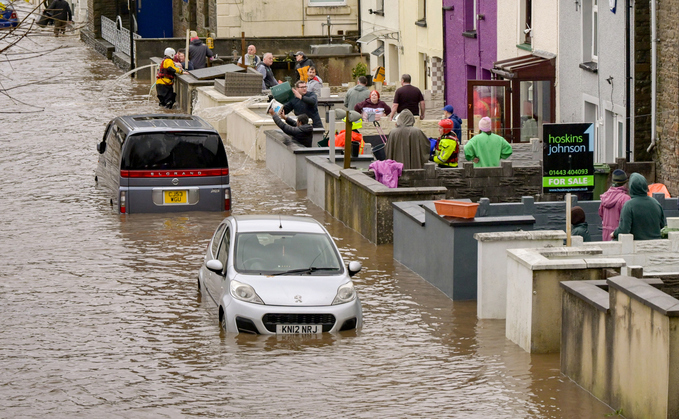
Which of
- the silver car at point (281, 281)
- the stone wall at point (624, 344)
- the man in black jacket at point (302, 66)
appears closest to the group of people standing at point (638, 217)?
the stone wall at point (624, 344)

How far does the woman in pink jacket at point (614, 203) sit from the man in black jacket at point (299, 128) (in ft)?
31.7

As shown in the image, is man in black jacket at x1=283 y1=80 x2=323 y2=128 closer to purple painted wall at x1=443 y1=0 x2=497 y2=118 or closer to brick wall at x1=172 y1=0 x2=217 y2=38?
purple painted wall at x1=443 y1=0 x2=497 y2=118

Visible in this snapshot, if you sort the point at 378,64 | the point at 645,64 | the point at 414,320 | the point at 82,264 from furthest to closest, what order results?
the point at 378,64
the point at 645,64
the point at 82,264
the point at 414,320

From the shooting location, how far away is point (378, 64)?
4503cm

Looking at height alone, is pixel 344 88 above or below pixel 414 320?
above

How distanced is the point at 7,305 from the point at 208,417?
514cm

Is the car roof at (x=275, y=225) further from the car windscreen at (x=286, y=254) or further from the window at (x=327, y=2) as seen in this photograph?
the window at (x=327, y=2)

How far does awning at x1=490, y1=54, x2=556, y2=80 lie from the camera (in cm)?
2694

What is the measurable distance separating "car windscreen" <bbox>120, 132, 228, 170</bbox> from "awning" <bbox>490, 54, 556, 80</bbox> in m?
9.61

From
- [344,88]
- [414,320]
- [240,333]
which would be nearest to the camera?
[240,333]

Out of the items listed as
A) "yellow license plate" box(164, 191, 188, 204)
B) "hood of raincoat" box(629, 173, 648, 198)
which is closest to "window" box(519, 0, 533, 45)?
"yellow license plate" box(164, 191, 188, 204)

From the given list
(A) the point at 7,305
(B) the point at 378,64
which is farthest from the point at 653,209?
(B) the point at 378,64

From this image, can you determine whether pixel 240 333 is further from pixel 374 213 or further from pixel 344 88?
pixel 344 88

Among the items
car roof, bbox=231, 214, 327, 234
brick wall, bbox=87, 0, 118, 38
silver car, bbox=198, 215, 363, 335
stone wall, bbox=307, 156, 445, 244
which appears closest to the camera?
silver car, bbox=198, 215, 363, 335
